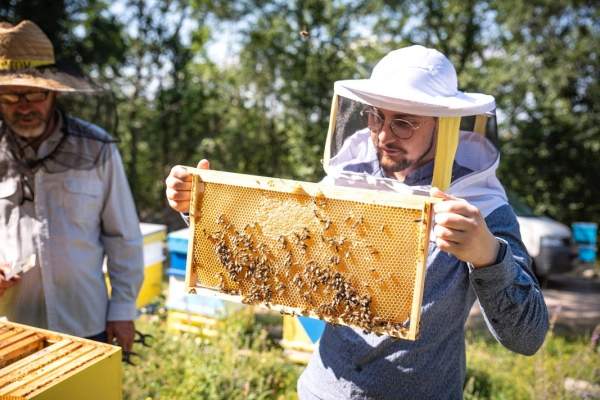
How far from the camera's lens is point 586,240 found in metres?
11.4

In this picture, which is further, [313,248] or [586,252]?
[586,252]

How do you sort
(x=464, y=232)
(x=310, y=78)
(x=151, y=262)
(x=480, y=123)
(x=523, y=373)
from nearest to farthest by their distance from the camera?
(x=464, y=232) < (x=480, y=123) < (x=523, y=373) < (x=151, y=262) < (x=310, y=78)

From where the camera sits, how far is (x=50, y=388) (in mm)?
1377

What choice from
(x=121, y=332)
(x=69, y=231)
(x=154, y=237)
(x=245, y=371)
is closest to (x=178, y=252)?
(x=154, y=237)

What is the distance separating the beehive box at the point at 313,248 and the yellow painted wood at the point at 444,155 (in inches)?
6.6

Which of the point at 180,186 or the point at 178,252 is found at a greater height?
the point at 180,186

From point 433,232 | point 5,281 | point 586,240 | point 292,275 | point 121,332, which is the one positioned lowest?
point 586,240

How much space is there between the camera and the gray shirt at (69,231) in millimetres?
2600

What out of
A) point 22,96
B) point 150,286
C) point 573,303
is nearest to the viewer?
point 22,96

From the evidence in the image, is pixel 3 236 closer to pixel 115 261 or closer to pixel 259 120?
pixel 115 261

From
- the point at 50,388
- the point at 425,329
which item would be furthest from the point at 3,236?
the point at 425,329

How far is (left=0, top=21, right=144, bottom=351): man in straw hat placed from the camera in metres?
2.59

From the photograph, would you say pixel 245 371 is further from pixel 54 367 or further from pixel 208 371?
pixel 54 367

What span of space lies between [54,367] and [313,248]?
867mm
